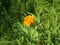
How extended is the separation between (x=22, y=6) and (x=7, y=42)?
530 mm

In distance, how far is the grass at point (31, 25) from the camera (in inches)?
79.6

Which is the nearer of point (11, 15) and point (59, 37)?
point (59, 37)

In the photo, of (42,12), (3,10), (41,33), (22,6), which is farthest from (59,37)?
(3,10)

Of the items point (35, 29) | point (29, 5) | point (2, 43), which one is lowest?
point (2, 43)

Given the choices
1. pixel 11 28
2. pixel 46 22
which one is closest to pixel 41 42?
pixel 46 22

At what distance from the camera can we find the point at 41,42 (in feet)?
6.69

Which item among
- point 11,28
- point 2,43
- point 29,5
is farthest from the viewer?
point 29,5

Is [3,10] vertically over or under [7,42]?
over

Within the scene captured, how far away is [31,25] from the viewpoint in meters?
2.21

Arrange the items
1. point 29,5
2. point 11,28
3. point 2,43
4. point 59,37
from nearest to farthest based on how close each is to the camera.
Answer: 1. point 59,37
2. point 2,43
3. point 11,28
4. point 29,5

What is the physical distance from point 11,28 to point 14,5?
32 centimetres

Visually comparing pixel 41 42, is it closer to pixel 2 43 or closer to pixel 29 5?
pixel 2 43

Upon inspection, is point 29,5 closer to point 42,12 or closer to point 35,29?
point 42,12

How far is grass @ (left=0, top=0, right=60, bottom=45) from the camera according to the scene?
2021 millimetres
